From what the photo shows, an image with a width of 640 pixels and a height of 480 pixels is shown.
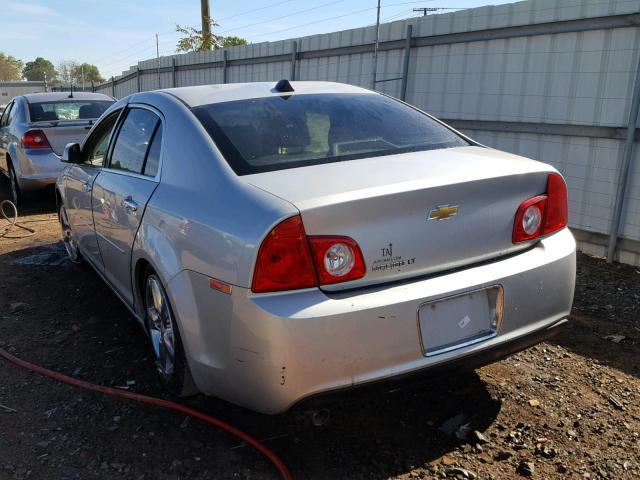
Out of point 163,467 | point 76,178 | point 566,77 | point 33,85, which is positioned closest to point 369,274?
point 163,467

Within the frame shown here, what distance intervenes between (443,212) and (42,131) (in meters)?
7.11

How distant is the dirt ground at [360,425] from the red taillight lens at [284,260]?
498 millimetres

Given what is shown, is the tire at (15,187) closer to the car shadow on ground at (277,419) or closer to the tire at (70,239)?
the tire at (70,239)

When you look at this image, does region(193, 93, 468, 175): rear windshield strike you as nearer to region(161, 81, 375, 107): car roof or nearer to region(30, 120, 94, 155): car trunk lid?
region(161, 81, 375, 107): car roof

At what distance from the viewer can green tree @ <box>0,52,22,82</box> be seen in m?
107

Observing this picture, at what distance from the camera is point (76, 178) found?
464 centimetres

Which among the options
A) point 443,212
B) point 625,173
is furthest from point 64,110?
point 443,212

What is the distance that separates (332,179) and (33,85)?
70.3 meters

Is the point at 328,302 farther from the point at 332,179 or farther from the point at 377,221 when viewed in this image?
the point at 332,179

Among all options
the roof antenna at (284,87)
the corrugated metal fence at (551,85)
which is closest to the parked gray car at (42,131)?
the corrugated metal fence at (551,85)

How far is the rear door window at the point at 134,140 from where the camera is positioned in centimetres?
346

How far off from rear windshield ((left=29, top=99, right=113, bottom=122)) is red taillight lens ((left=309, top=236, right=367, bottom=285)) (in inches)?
285

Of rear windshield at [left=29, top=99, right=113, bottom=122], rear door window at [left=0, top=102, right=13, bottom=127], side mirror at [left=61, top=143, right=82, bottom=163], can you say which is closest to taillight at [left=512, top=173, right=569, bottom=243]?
side mirror at [left=61, top=143, right=82, bottom=163]

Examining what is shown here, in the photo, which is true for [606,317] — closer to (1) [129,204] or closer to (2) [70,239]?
(1) [129,204]
